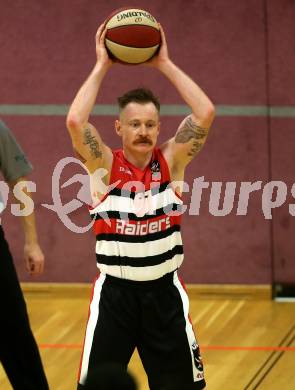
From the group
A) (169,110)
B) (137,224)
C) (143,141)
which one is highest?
(143,141)

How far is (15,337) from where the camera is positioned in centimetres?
505

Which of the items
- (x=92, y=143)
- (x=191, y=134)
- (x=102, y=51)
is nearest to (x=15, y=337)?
(x=92, y=143)

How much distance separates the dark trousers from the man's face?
89 cm

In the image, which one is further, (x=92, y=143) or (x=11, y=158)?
(x=11, y=158)

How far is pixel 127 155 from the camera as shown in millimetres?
4941

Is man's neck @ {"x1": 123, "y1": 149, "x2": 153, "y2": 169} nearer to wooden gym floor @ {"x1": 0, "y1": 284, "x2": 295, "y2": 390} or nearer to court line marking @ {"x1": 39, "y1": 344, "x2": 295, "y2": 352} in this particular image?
wooden gym floor @ {"x1": 0, "y1": 284, "x2": 295, "y2": 390}

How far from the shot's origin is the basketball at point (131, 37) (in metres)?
4.84

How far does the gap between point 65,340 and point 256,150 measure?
244cm

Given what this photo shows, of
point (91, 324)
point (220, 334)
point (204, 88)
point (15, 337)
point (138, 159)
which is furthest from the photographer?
point (204, 88)

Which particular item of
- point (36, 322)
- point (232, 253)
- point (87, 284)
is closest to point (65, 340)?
point (36, 322)

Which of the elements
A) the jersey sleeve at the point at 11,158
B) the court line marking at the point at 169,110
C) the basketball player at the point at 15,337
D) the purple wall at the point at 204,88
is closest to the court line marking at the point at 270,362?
the purple wall at the point at 204,88

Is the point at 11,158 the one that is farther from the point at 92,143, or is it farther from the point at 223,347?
the point at 223,347

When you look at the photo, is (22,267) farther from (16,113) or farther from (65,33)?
(65,33)

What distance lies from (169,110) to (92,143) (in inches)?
141
